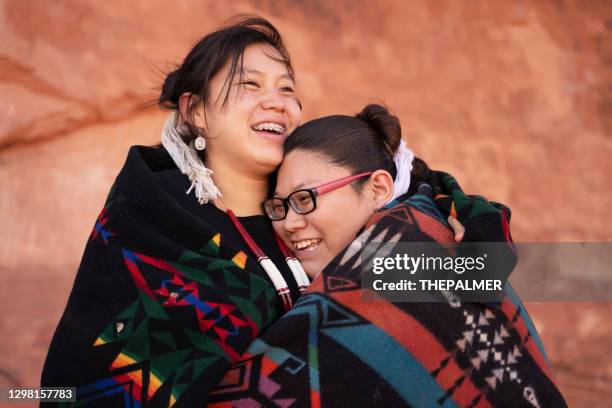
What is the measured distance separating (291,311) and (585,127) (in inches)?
160

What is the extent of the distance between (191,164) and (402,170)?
69 centimetres

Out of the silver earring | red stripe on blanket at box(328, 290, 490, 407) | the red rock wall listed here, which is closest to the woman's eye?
the silver earring

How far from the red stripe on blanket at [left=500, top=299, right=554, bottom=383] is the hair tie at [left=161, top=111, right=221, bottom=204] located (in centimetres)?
97

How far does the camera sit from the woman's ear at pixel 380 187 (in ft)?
7.77

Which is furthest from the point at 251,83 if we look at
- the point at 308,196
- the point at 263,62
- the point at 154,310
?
the point at 154,310

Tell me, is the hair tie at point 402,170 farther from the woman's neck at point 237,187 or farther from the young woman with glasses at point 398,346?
the woman's neck at point 237,187

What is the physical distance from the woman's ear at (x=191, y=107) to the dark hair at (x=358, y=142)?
0.34 meters

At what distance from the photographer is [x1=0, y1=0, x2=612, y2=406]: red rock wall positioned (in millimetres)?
4844

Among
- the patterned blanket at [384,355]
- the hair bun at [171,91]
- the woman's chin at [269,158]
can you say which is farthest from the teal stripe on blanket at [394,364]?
the hair bun at [171,91]

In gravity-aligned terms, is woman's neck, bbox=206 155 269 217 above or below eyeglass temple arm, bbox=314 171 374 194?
above

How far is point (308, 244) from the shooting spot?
2387mm

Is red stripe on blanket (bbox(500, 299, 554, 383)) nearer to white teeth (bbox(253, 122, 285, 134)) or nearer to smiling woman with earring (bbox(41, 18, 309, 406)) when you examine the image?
smiling woman with earring (bbox(41, 18, 309, 406))

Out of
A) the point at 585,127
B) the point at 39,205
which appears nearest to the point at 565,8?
the point at 585,127

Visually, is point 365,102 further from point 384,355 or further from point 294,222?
point 384,355
